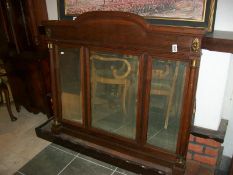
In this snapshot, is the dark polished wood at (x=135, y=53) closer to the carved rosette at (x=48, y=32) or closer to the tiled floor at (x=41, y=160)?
the carved rosette at (x=48, y=32)

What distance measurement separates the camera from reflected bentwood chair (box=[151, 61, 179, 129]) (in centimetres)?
156

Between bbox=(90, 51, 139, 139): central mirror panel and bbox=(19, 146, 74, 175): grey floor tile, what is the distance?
414 mm

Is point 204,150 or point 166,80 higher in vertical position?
point 166,80

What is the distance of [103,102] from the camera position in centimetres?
194

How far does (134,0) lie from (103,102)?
2.79 feet

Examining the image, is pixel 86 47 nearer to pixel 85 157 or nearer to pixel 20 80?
pixel 85 157

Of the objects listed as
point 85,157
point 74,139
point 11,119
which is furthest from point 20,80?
point 85,157

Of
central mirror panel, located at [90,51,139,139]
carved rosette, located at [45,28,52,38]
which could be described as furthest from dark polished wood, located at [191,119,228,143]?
carved rosette, located at [45,28,52,38]

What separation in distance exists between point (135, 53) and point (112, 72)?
295 millimetres

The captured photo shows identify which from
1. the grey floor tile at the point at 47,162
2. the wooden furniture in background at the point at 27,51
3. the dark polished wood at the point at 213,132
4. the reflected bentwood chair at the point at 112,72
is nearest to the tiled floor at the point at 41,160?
the grey floor tile at the point at 47,162

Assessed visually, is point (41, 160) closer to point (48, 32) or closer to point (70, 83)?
point (70, 83)

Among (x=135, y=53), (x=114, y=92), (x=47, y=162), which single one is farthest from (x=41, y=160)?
(x=135, y=53)

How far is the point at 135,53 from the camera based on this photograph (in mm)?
1604

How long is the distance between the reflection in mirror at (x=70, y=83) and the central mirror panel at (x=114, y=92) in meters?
0.15
